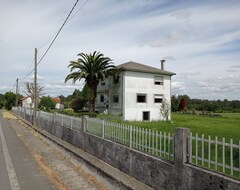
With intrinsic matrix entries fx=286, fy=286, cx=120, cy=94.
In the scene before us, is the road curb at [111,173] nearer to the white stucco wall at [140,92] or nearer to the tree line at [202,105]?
the white stucco wall at [140,92]

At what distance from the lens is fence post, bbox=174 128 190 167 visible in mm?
5375

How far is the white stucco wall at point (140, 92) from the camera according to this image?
34.2 metres

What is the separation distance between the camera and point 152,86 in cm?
3625

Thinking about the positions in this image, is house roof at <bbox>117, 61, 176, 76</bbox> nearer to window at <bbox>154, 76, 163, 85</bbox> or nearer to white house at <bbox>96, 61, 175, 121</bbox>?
white house at <bbox>96, 61, 175, 121</bbox>

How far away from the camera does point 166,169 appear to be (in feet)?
19.1

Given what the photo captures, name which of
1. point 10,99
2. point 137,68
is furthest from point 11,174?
point 10,99

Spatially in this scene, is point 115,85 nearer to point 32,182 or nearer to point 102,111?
point 102,111

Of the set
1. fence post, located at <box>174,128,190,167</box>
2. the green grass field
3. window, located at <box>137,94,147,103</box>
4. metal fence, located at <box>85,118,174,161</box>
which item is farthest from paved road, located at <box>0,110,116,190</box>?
window, located at <box>137,94,147,103</box>

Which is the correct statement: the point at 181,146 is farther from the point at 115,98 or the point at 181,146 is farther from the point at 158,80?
the point at 158,80

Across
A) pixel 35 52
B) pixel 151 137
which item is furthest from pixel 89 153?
pixel 35 52

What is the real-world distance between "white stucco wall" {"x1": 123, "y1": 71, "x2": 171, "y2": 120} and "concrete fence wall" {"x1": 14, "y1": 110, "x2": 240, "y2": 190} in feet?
81.0

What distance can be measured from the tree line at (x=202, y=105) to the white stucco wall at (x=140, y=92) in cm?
3122

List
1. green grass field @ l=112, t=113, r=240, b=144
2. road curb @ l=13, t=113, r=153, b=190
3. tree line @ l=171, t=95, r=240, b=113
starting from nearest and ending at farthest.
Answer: road curb @ l=13, t=113, r=153, b=190 < green grass field @ l=112, t=113, r=240, b=144 < tree line @ l=171, t=95, r=240, b=113

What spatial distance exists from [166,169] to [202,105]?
270ft
